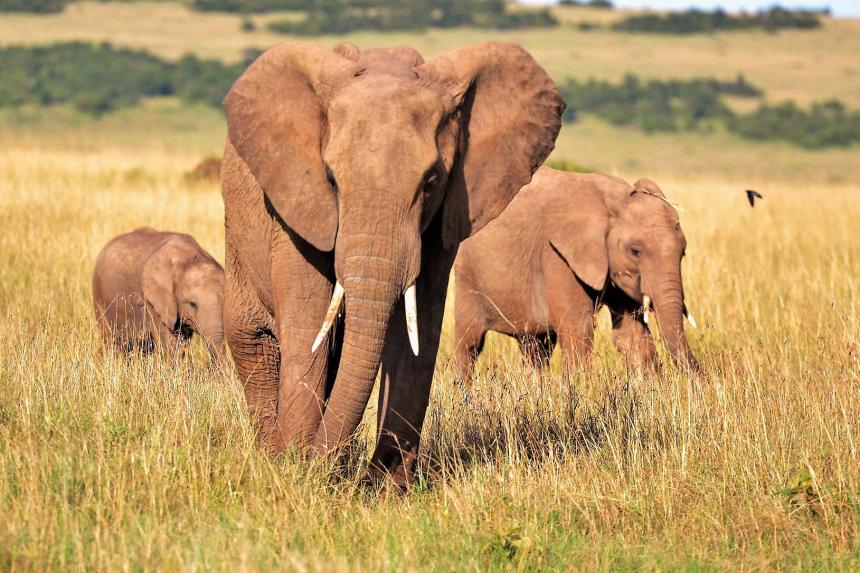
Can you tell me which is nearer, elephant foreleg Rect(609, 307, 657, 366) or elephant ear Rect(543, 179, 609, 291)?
elephant foreleg Rect(609, 307, 657, 366)

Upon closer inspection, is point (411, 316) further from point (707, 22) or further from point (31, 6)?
point (707, 22)

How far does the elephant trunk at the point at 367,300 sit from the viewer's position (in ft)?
16.1

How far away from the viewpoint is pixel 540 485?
5.82 metres

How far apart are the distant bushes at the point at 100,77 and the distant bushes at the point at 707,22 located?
139ft

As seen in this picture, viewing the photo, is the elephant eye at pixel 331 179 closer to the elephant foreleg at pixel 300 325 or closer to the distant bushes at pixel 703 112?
the elephant foreleg at pixel 300 325

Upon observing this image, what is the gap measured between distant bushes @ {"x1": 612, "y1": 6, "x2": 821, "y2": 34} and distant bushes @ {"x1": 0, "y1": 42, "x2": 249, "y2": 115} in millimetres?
42365

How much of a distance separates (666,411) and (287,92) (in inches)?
103

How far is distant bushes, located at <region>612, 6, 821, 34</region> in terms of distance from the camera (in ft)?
350

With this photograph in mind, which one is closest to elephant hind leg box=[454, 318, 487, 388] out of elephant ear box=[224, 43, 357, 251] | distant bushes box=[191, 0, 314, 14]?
elephant ear box=[224, 43, 357, 251]

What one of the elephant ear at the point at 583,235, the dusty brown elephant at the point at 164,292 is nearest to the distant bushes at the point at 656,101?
the dusty brown elephant at the point at 164,292

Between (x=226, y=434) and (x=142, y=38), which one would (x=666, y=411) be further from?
(x=142, y=38)

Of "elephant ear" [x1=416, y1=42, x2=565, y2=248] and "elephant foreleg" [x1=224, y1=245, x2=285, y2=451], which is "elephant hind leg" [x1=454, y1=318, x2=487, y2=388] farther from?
"elephant ear" [x1=416, y1=42, x2=565, y2=248]

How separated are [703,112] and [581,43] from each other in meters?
28.4

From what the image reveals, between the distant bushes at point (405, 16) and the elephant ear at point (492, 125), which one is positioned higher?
the elephant ear at point (492, 125)
